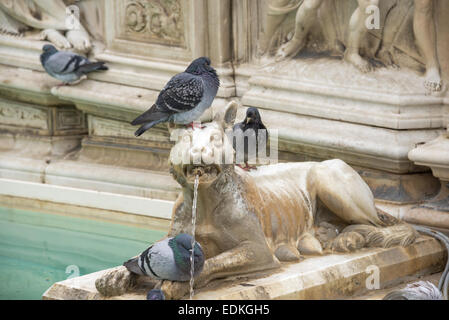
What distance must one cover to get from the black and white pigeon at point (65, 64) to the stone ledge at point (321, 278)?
334 cm

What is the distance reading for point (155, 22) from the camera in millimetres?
8570

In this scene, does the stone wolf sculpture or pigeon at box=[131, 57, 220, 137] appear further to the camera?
pigeon at box=[131, 57, 220, 137]

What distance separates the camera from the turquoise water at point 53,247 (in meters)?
7.36

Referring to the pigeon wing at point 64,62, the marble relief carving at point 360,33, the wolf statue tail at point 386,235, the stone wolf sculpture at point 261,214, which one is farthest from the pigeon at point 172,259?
the pigeon wing at point 64,62

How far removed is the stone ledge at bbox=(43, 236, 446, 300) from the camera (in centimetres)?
530

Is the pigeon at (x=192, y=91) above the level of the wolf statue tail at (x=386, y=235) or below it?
above

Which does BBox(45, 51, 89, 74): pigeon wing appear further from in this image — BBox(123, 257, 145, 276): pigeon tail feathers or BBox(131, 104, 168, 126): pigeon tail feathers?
BBox(123, 257, 145, 276): pigeon tail feathers

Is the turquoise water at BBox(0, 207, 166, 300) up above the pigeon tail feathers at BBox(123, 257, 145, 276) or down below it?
below

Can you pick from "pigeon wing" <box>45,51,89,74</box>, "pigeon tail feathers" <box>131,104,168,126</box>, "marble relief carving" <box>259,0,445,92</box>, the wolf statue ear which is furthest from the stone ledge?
"pigeon wing" <box>45,51,89,74</box>

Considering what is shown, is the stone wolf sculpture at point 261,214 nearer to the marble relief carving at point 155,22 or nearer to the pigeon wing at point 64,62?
the marble relief carving at point 155,22

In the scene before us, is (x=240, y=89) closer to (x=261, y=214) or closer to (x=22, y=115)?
(x=22, y=115)

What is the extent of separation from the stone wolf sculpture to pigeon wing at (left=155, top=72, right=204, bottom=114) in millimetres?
518
